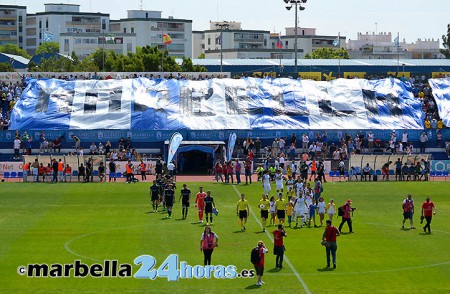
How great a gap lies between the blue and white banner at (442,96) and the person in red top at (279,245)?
46848 mm

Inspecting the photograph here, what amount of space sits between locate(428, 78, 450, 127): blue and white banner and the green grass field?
76.0ft

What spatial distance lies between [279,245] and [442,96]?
5129cm

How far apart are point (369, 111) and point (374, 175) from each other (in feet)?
46.4

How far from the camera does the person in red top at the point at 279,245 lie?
104 feet

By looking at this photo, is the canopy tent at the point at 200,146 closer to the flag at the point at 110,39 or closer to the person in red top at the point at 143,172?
the person in red top at the point at 143,172

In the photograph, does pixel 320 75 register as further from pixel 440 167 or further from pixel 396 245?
pixel 396 245

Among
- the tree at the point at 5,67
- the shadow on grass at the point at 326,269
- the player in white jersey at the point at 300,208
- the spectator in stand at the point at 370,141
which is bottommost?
the shadow on grass at the point at 326,269

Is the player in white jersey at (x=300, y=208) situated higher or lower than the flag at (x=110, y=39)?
lower

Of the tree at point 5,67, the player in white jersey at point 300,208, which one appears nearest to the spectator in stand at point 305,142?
the player in white jersey at point 300,208

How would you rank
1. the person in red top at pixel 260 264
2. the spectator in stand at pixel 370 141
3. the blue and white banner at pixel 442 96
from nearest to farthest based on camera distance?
the person in red top at pixel 260 264 < the spectator in stand at pixel 370 141 < the blue and white banner at pixel 442 96

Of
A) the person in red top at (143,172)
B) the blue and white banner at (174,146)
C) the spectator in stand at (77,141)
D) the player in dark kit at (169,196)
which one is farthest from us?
the spectator in stand at (77,141)

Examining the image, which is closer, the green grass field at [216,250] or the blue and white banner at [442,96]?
the green grass field at [216,250]

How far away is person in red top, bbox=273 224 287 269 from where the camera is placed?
31.6 m

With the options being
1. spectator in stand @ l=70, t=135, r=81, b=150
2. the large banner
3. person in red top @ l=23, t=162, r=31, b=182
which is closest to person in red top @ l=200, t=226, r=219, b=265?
person in red top @ l=23, t=162, r=31, b=182
